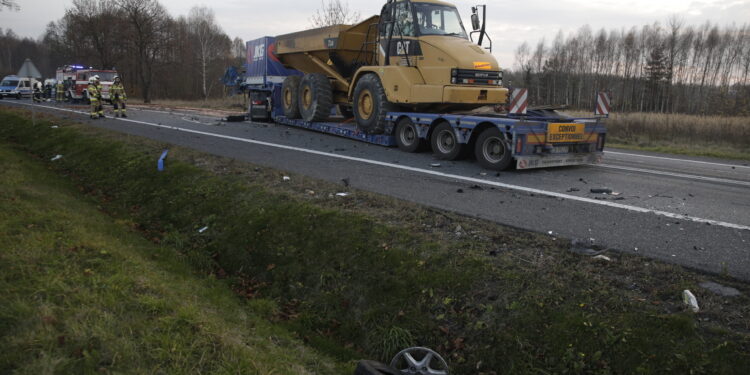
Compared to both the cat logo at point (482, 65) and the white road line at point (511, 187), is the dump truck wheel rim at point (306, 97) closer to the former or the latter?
the white road line at point (511, 187)

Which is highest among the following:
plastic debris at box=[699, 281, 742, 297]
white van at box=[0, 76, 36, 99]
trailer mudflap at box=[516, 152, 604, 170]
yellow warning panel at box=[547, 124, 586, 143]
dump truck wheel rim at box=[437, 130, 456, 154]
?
white van at box=[0, 76, 36, 99]

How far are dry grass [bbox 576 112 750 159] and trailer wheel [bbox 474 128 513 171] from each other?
7.79m

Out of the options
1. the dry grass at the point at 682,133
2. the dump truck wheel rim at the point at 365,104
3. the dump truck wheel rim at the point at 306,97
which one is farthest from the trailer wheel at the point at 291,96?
the dry grass at the point at 682,133

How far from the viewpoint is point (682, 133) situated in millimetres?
17078

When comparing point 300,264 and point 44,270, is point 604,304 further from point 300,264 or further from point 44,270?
point 44,270

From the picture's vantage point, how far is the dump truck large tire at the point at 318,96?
14.4m

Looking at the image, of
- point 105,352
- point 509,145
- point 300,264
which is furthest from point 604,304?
point 509,145

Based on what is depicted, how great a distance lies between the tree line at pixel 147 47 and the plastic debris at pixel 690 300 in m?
45.0

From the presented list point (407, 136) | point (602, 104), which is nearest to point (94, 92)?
point (407, 136)

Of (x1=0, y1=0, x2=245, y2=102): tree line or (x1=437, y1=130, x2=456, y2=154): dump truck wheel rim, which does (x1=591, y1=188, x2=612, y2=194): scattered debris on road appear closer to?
(x1=437, y1=130, x2=456, y2=154): dump truck wheel rim

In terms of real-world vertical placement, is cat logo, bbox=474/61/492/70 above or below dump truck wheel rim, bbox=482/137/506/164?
above

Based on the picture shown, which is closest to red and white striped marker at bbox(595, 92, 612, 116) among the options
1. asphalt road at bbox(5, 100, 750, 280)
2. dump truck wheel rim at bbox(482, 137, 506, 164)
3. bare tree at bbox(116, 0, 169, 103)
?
asphalt road at bbox(5, 100, 750, 280)

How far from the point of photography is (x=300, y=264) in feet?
17.3

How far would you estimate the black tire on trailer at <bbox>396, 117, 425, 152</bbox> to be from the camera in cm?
1089
